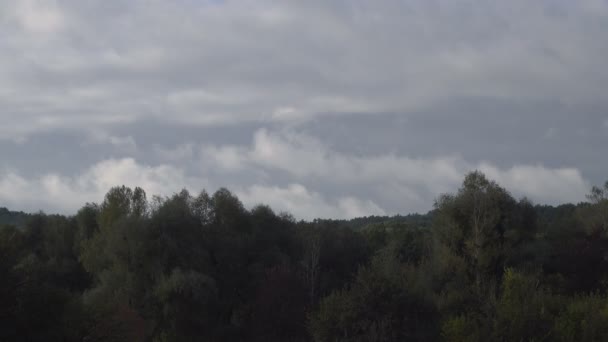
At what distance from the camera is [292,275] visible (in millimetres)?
60594

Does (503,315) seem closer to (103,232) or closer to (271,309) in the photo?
(271,309)

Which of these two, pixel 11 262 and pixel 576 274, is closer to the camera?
pixel 11 262

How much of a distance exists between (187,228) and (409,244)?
32.2 m

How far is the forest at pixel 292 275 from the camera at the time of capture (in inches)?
1628

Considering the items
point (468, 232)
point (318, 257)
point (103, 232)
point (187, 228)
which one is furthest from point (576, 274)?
point (103, 232)

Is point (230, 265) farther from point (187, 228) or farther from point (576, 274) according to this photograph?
point (576, 274)

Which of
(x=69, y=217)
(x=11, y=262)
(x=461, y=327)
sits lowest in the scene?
(x=461, y=327)

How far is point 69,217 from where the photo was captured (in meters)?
77.6

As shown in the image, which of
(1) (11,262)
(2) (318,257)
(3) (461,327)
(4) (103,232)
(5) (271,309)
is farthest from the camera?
(2) (318,257)

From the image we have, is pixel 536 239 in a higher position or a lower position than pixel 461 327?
higher

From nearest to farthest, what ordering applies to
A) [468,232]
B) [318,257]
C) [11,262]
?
[11,262]
[468,232]
[318,257]

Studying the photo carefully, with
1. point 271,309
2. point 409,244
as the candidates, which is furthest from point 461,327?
point 409,244

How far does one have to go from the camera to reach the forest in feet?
136

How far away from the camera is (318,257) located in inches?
2911
